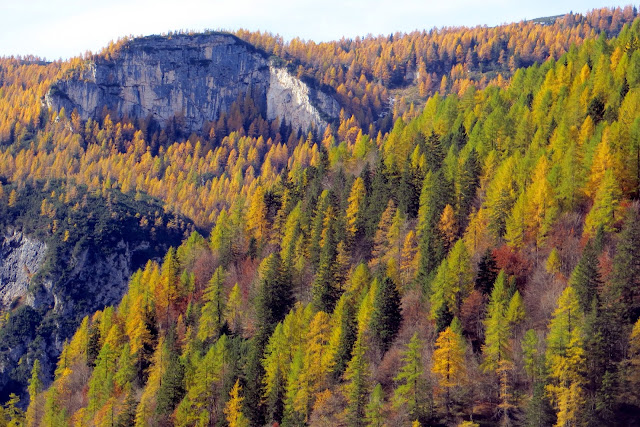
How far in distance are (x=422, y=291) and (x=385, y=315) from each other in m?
4.82

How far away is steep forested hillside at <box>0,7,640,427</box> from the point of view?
71250 millimetres

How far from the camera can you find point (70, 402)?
4222 inches

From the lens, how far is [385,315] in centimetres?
8188

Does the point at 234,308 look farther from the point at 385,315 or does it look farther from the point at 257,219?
the point at 385,315

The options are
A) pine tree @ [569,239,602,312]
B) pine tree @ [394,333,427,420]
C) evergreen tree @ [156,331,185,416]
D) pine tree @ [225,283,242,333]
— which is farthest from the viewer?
pine tree @ [225,283,242,333]

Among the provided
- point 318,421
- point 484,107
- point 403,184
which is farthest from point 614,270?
point 484,107

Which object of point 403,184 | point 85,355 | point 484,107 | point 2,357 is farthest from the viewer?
point 2,357

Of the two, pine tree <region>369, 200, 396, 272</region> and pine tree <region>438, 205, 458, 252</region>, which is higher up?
pine tree <region>438, 205, 458, 252</region>

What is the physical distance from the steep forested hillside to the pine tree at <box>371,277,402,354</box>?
188 mm

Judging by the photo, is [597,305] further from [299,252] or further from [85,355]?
[85,355]

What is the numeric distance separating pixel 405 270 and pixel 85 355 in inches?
1681

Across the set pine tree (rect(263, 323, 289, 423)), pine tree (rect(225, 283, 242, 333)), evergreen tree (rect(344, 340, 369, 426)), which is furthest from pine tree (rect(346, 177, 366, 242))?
evergreen tree (rect(344, 340, 369, 426))

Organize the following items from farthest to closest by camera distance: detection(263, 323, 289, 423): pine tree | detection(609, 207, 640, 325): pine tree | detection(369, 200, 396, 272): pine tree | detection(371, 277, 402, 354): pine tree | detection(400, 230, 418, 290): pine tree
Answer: detection(369, 200, 396, 272): pine tree → detection(400, 230, 418, 290): pine tree → detection(263, 323, 289, 423): pine tree → detection(371, 277, 402, 354): pine tree → detection(609, 207, 640, 325): pine tree

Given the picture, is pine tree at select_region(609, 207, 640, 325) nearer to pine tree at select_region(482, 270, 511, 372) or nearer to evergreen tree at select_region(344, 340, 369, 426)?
pine tree at select_region(482, 270, 511, 372)
